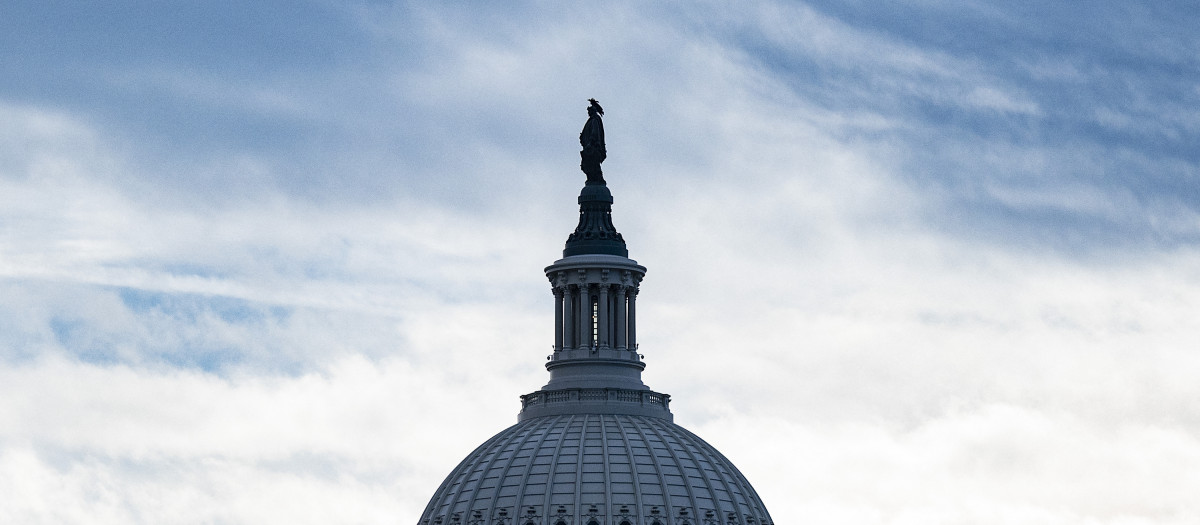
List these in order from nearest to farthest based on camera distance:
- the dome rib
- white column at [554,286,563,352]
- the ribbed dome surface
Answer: the ribbed dome surface < the dome rib < white column at [554,286,563,352]

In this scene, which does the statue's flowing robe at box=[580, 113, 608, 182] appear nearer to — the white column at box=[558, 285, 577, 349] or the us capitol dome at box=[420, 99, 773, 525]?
the us capitol dome at box=[420, 99, 773, 525]

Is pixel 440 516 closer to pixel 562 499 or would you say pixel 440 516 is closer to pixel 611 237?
pixel 562 499

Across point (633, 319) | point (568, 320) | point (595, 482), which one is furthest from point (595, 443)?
point (633, 319)

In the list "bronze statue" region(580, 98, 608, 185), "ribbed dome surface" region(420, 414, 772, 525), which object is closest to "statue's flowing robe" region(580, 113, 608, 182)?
"bronze statue" region(580, 98, 608, 185)

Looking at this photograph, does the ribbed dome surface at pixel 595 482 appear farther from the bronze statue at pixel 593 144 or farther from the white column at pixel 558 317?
the bronze statue at pixel 593 144

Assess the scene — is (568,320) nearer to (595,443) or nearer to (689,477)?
(595,443)

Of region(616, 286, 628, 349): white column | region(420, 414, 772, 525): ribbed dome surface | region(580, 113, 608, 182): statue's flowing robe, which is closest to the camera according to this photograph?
region(420, 414, 772, 525): ribbed dome surface

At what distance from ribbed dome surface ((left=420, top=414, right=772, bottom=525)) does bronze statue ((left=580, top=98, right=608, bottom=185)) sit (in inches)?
787

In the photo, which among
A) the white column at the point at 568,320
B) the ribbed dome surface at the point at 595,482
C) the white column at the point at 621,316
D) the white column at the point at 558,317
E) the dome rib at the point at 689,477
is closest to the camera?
the ribbed dome surface at the point at 595,482

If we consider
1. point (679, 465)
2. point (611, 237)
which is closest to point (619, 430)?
point (679, 465)

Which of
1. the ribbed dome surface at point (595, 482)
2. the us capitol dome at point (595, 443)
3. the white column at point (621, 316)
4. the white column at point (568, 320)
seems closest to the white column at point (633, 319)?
the us capitol dome at point (595, 443)

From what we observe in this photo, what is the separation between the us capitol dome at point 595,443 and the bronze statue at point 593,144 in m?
0.07

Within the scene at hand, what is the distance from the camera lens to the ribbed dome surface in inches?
6698

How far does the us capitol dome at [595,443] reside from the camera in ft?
559
